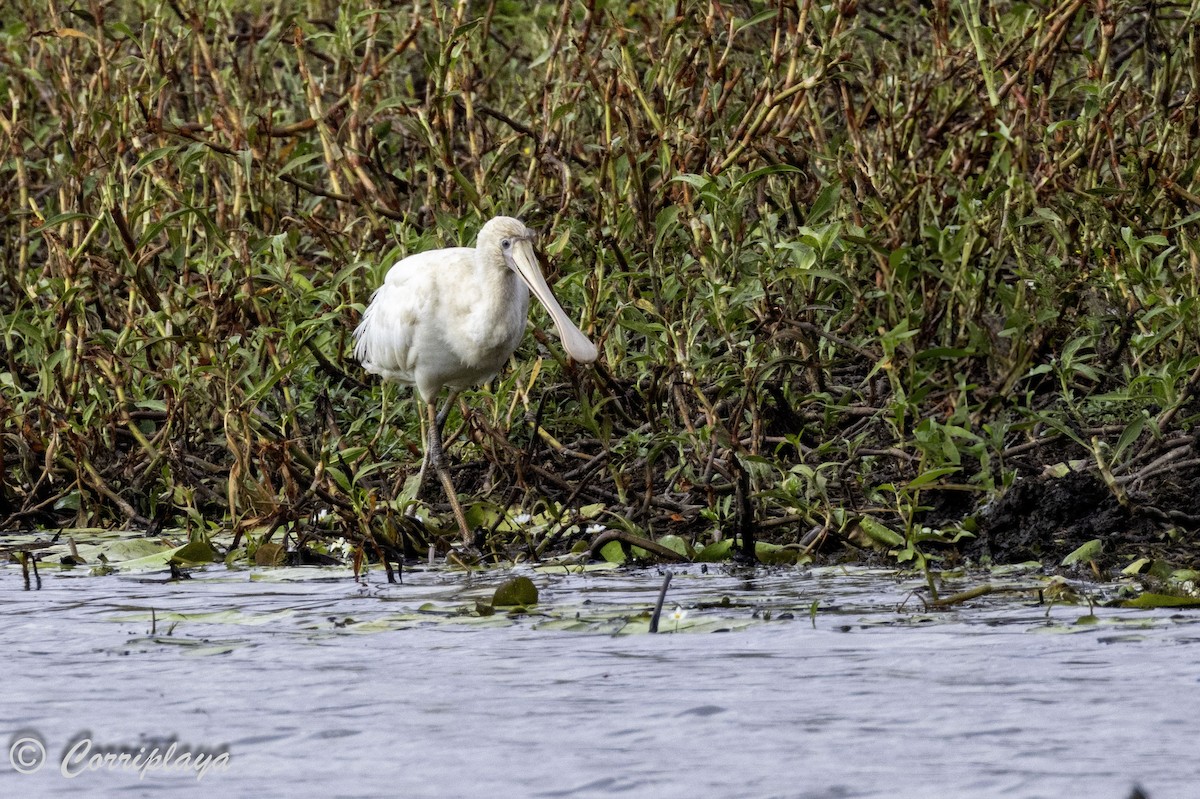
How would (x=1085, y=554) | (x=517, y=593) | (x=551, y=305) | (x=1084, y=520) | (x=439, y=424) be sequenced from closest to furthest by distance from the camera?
(x=517, y=593) → (x=1085, y=554) → (x=1084, y=520) → (x=551, y=305) → (x=439, y=424)

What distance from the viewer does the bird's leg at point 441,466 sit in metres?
6.59

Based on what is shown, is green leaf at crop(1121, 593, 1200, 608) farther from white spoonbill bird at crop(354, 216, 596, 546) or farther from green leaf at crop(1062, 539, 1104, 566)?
white spoonbill bird at crop(354, 216, 596, 546)

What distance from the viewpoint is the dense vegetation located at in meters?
6.33

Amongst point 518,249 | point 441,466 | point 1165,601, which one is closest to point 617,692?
point 1165,601

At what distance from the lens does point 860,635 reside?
4898 millimetres

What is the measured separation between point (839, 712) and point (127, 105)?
16.2 ft

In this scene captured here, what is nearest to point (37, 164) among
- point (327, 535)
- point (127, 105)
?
point (127, 105)

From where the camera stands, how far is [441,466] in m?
7.00

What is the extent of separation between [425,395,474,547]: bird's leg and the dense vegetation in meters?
0.10

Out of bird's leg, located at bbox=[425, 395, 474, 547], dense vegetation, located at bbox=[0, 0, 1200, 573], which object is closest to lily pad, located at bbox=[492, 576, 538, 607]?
dense vegetation, located at bbox=[0, 0, 1200, 573]

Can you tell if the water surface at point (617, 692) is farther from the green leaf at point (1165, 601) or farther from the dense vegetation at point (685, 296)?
the dense vegetation at point (685, 296)

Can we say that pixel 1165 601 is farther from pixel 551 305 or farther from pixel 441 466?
pixel 441 466

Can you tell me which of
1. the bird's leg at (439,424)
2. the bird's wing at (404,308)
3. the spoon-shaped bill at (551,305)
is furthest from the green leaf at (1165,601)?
the bird's wing at (404,308)

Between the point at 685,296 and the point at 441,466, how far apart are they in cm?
113
